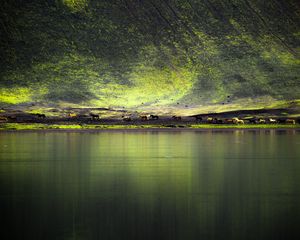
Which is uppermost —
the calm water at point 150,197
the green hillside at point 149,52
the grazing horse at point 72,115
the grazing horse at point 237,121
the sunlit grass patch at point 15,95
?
the green hillside at point 149,52

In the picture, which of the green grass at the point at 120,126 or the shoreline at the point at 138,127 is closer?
the shoreline at the point at 138,127

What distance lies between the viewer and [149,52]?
11362 centimetres

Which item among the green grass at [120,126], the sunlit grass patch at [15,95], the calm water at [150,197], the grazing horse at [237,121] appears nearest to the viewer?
the calm water at [150,197]

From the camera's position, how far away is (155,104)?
4033 inches

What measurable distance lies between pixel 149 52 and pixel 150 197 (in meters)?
93.0

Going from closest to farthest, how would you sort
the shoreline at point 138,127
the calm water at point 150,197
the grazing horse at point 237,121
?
1. the calm water at point 150,197
2. the shoreline at point 138,127
3. the grazing horse at point 237,121

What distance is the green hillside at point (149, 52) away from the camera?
105 meters

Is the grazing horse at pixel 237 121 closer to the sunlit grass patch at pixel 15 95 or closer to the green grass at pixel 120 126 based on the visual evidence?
the green grass at pixel 120 126

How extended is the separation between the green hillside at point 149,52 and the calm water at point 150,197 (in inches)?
2691

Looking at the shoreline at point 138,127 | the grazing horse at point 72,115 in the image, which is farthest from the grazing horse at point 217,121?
the grazing horse at point 72,115

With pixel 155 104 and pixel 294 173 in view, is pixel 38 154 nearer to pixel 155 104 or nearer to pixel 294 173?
pixel 294 173

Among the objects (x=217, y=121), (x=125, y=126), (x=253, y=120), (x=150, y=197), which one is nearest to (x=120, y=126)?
(x=125, y=126)

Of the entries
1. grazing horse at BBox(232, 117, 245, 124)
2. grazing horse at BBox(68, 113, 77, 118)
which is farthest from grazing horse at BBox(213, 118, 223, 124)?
grazing horse at BBox(68, 113, 77, 118)

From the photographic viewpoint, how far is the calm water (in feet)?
56.2
